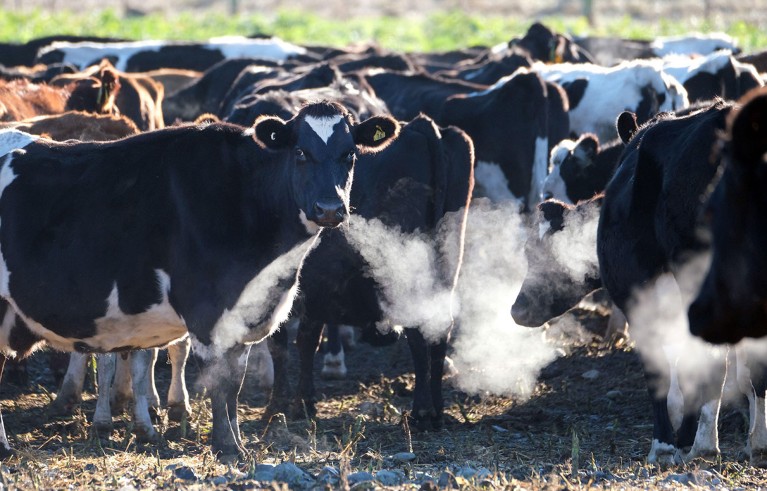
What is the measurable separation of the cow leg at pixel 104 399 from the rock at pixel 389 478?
251 cm

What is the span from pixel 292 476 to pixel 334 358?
153 inches

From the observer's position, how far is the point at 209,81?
16141 millimetres

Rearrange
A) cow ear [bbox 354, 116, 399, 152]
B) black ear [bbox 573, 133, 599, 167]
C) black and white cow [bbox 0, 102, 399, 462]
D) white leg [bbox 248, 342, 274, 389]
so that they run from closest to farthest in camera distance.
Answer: black and white cow [bbox 0, 102, 399, 462], cow ear [bbox 354, 116, 399, 152], white leg [bbox 248, 342, 274, 389], black ear [bbox 573, 133, 599, 167]

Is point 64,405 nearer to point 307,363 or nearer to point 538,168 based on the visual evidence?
point 307,363

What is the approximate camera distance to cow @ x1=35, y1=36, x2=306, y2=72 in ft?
63.8

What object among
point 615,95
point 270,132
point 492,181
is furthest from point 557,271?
point 615,95

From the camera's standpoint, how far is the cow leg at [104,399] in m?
7.77

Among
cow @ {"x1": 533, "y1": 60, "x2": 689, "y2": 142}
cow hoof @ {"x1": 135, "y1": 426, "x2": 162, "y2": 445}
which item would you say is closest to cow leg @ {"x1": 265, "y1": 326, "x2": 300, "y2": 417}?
cow hoof @ {"x1": 135, "y1": 426, "x2": 162, "y2": 445}

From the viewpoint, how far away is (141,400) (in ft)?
25.4

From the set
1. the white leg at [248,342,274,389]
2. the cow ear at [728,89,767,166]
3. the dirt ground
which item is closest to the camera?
the cow ear at [728,89,767,166]

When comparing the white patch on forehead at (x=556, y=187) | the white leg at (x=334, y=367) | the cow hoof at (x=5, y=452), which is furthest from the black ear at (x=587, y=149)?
the cow hoof at (x=5, y=452)

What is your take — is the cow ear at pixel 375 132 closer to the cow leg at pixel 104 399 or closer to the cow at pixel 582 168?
→ the cow leg at pixel 104 399

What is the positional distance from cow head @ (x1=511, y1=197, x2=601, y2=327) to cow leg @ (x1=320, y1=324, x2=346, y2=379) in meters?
1.65

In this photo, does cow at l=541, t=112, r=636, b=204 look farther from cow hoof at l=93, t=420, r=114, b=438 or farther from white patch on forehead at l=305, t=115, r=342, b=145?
cow hoof at l=93, t=420, r=114, b=438
